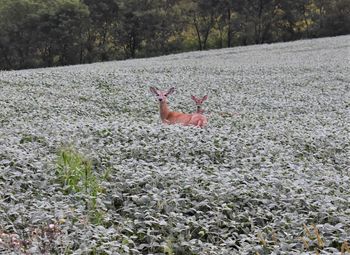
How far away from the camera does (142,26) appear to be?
89.7 m

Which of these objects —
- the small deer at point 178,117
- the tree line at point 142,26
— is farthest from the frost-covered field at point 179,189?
the tree line at point 142,26

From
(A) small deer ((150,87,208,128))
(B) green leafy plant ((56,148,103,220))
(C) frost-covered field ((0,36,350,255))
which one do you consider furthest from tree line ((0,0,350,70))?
(B) green leafy plant ((56,148,103,220))

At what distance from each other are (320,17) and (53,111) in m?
77.4

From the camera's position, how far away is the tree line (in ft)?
269

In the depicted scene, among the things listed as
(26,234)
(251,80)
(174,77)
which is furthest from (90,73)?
(26,234)

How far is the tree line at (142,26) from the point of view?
269 feet

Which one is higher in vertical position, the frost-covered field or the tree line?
the tree line

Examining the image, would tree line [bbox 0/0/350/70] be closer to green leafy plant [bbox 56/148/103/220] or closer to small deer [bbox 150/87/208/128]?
small deer [bbox 150/87/208/128]

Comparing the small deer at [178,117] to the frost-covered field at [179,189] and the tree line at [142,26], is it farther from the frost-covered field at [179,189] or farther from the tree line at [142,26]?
the tree line at [142,26]

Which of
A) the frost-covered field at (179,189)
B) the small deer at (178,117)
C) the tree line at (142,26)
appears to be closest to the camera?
the frost-covered field at (179,189)

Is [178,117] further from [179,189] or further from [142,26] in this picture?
[142,26]

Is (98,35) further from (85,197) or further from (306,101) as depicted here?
(85,197)

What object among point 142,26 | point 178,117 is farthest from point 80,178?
point 142,26

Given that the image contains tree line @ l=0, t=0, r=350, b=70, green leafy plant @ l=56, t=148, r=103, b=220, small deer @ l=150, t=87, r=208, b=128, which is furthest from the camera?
tree line @ l=0, t=0, r=350, b=70
